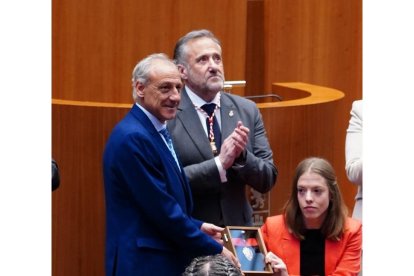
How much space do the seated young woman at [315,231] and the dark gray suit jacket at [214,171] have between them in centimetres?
16

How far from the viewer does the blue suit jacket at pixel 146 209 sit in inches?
138

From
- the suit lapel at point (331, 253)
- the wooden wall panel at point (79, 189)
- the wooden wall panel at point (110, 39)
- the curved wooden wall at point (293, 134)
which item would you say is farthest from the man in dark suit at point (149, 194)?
the wooden wall panel at point (110, 39)

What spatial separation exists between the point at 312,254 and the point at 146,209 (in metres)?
0.71

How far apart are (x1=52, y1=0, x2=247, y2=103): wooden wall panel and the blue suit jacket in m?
4.04

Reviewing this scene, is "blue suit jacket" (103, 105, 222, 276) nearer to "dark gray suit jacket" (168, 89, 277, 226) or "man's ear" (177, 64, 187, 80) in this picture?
"dark gray suit jacket" (168, 89, 277, 226)

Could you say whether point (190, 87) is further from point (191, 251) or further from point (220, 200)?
point (191, 251)

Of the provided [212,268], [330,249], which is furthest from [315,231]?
[212,268]

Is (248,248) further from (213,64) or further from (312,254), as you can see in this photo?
(213,64)

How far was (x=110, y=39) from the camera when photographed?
7.70 m

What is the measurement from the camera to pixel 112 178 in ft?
11.8

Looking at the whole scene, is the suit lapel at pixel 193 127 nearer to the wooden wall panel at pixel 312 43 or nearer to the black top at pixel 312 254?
the black top at pixel 312 254

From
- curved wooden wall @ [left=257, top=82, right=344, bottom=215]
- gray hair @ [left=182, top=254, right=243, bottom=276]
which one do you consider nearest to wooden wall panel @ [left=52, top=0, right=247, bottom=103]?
curved wooden wall @ [left=257, top=82, right=344, bottom=215]

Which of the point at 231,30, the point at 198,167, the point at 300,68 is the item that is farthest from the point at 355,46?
the point at 198,167

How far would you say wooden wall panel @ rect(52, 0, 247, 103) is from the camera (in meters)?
7.59
